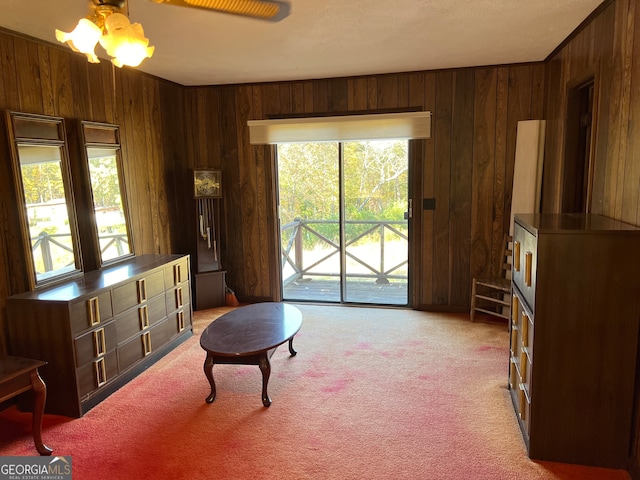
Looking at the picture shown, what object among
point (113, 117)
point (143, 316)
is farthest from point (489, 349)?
point (113, 117)

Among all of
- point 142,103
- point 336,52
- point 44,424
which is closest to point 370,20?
point 336,52

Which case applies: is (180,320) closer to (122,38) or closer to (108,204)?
(108,204)

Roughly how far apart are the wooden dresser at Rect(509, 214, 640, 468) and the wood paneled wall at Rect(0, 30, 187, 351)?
9.93 ft

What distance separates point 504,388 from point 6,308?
3165mm

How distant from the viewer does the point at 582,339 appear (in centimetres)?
202

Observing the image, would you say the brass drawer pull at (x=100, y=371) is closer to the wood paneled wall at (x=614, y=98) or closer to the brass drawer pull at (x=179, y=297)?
the brass drawer pull at (x=179, y=297)

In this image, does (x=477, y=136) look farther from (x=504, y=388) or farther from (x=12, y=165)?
(x=12, y=165)

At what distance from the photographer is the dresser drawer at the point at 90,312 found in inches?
100

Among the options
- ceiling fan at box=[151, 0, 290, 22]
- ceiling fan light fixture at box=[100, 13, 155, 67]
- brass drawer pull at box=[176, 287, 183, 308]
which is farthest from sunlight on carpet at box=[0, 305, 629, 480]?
ceiling fan at box=[151, 0, 290, 22]

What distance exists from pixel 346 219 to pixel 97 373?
2747 mm

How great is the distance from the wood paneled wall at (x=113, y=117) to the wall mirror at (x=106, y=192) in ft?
0.44

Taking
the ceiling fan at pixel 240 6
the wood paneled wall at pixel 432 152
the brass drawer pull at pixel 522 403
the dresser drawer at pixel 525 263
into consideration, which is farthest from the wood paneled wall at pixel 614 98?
the ceiling fan at pixel 240 6

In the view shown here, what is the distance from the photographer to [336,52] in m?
3.40

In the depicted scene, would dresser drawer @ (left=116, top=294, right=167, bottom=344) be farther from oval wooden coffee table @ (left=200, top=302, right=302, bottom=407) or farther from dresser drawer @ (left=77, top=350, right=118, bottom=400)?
oval wooden coffee table @ (left=200, top=302, right=302, bottom=407)
